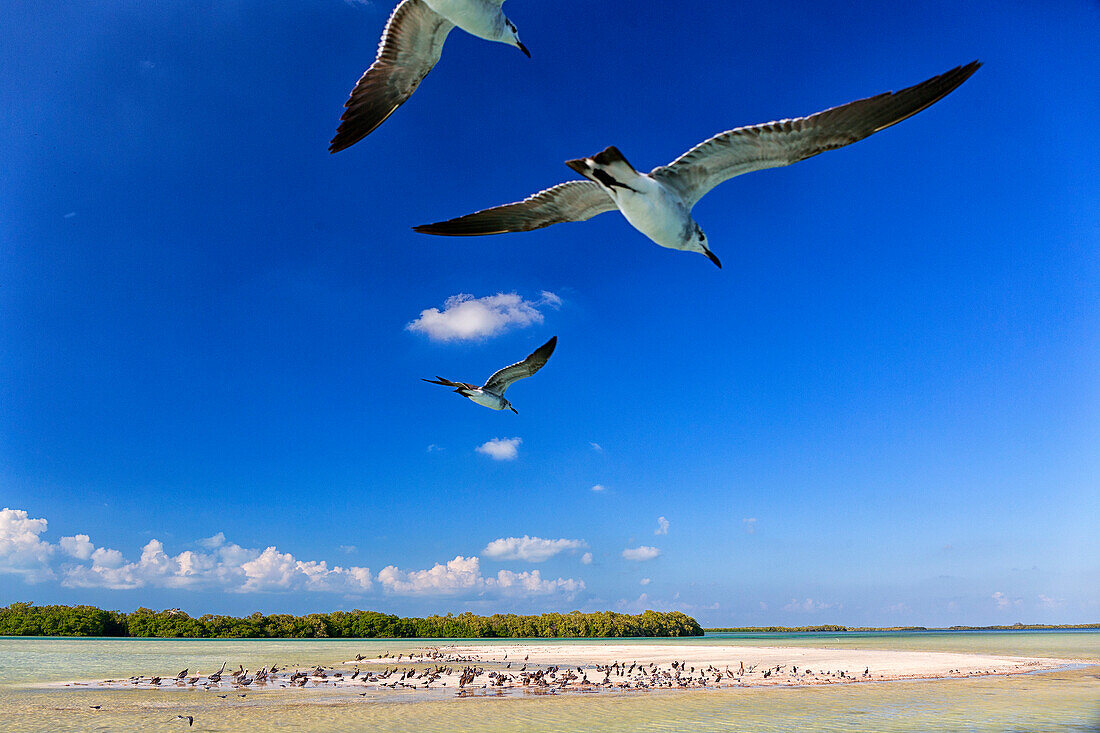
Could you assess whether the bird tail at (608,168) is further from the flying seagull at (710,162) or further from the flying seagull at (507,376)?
the flying seagull at (507,376)

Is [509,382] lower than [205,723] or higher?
higher

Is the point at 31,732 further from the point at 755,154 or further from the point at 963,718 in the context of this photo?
the point at 963,718

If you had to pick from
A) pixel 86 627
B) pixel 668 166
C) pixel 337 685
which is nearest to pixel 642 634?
pixel 86 627

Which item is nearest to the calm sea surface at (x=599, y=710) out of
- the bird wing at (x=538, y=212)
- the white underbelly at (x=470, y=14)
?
the bird wing at (x=538, y=212)

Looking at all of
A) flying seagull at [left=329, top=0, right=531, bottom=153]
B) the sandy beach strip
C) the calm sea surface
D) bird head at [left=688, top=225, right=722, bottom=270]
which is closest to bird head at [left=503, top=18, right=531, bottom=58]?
flying seagull at [left=329, top=0, right=531, bottom=153]

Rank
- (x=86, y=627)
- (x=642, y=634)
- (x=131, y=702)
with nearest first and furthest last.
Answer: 1. (x=131, y=702)
2. (x=86, y=627)
3. (x=642, y=634)

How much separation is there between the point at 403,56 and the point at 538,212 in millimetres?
2664

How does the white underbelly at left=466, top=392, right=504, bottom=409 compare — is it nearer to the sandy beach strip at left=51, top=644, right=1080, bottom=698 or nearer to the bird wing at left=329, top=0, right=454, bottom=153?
the bird wing at left=329, top=0, right=454, bottom=153

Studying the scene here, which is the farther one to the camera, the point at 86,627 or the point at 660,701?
the point at 86,627

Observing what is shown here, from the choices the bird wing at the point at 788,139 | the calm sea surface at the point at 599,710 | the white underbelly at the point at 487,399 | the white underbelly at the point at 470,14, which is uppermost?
the white underbelly at the point at 470,14

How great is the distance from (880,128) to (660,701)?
1684 cm

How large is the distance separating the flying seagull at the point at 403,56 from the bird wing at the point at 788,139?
272 cm

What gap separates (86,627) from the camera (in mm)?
73188

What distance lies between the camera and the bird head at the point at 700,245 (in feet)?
22.2
